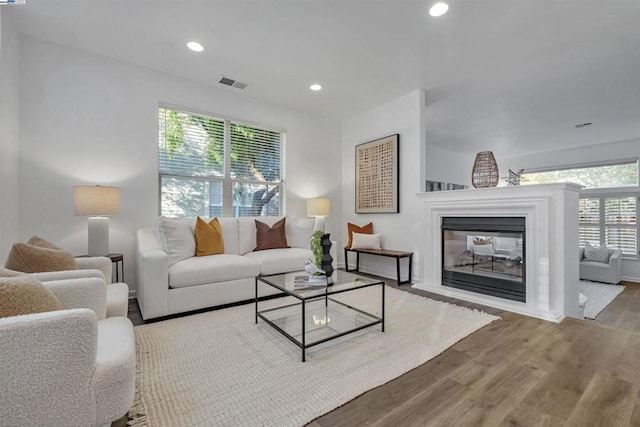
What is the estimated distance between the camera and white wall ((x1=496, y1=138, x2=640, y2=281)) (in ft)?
17.8

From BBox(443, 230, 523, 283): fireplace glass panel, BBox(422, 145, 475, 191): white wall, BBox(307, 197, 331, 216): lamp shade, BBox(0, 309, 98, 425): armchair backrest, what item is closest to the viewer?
BBox(0, 309, 98, 425): armchair backrest

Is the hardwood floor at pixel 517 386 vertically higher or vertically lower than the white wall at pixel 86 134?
lower

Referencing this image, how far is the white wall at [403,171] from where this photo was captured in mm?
3912

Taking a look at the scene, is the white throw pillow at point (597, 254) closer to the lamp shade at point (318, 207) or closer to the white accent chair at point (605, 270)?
the white accent chair at point (605, 270)

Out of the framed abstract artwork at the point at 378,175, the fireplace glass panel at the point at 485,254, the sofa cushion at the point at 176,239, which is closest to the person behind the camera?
the sofa cushion at the point at 176,239

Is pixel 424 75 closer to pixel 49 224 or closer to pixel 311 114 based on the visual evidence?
pixel 311 114

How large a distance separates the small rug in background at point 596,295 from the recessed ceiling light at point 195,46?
529cm

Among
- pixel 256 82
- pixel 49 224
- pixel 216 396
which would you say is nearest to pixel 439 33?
pixel 256 82

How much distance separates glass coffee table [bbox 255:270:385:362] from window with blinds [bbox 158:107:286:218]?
194 cm

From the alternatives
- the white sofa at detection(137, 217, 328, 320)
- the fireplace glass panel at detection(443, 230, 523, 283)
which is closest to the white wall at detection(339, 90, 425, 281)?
the fireplace glass panel at detection(443, 230, 523, 283)

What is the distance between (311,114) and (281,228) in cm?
222

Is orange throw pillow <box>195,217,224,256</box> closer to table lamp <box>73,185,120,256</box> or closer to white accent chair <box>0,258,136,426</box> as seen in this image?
table lamp <box>73,185,120,256</box>

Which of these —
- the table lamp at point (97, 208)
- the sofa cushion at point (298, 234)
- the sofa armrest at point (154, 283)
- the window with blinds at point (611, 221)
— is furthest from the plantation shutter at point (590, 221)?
the table lamp at point (97, 208)

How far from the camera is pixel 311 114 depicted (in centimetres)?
484
